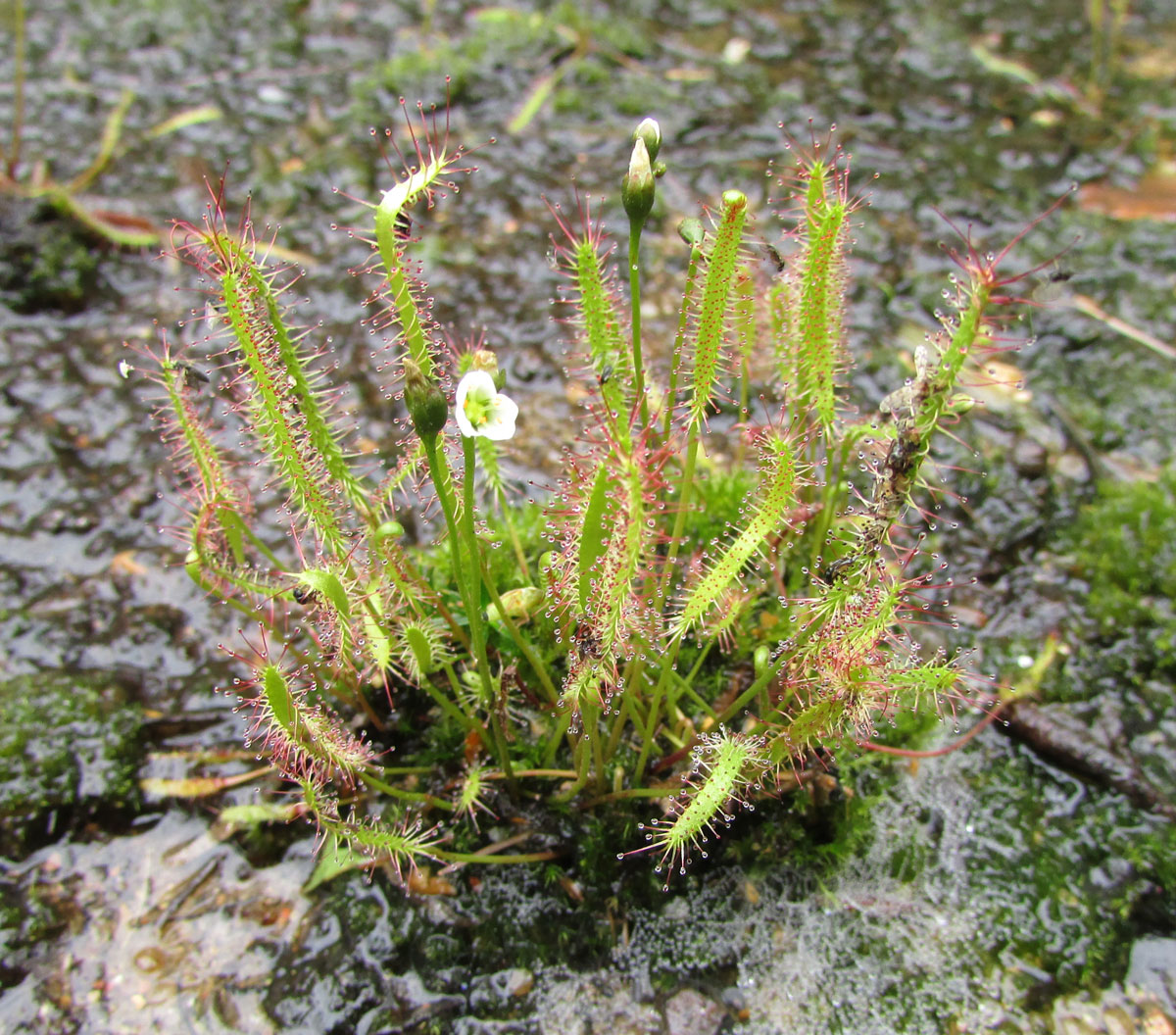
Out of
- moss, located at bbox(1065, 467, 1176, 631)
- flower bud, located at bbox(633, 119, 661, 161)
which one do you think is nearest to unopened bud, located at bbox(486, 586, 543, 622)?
flower bud, located at bbox(633, 119, 661, 161)

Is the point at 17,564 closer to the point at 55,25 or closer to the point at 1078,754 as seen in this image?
the point at 1078,754

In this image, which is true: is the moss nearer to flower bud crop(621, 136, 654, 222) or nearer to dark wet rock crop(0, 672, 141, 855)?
flower bud crop(621, 136, 654, 222)

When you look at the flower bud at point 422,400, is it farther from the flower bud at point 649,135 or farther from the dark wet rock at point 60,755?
the dark wet rock at point 60,755

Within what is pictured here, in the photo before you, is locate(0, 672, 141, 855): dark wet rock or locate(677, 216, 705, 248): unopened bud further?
locate(0, 672, 141, 855): dark wet rock

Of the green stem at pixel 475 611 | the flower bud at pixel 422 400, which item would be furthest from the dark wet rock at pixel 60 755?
the flower bud at pixel 422 400

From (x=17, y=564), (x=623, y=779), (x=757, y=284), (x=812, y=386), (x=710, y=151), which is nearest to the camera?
(x=812, y=386)

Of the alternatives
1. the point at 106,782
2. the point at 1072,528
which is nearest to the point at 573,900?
the point at 106,782

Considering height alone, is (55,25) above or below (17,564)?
above
